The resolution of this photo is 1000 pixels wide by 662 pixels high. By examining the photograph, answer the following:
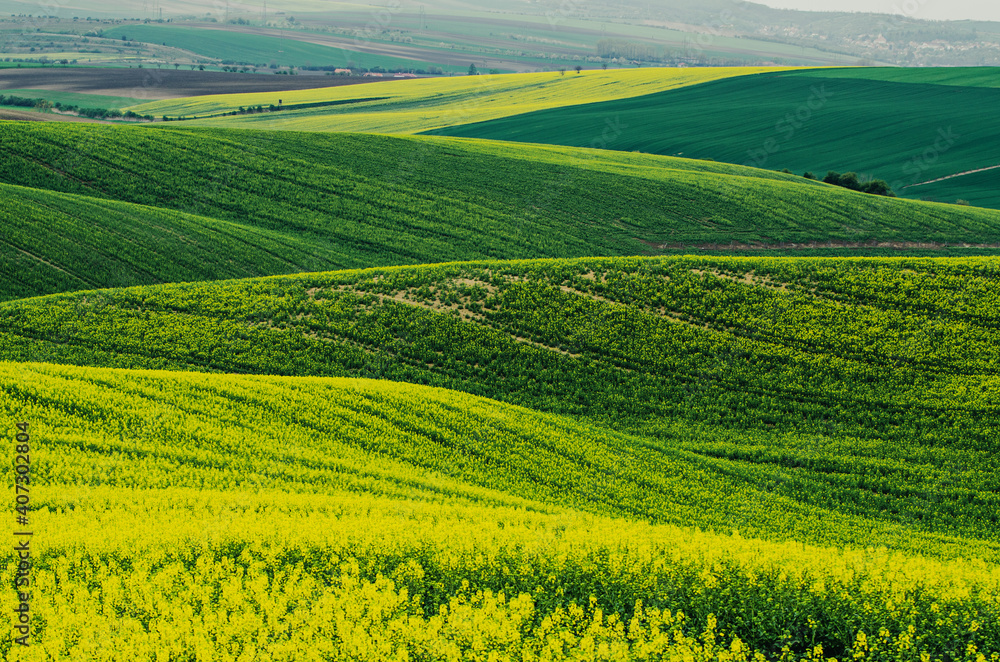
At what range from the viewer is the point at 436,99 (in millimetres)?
144500

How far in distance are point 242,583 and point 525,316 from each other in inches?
894

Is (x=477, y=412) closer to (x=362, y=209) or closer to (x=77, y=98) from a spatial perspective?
(x=362, y=209)

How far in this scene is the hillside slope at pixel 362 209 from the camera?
4631cm

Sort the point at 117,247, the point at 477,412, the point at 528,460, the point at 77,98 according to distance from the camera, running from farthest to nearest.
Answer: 1. the point at 77,98
2. the point at 117,247
3. the point at 477,412
4. the point at 528,460

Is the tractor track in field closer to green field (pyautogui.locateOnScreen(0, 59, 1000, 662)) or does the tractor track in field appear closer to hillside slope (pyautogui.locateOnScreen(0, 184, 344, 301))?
green field (pyautogui.locateOnScreen(0, 59, 1000, 662))

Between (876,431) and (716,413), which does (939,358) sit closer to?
(876,431)

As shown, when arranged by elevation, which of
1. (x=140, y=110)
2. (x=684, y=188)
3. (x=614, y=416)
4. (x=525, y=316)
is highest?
(x=140, y=110)

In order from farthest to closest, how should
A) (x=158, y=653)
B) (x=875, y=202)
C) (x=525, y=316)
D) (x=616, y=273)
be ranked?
(x=875, y=202)
(x=616, y=273)
(x=525, y=316)
(x=158, y=653)

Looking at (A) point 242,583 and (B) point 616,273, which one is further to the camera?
(B) point 616,273

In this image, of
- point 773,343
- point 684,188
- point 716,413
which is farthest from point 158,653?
point 684,188

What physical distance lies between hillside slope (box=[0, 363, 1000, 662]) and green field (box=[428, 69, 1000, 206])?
3133 inches

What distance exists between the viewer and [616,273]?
127 feet

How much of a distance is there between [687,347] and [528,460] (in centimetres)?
1263

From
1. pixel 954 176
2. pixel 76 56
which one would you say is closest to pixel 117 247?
pixel 954 176
